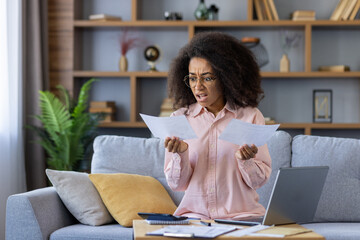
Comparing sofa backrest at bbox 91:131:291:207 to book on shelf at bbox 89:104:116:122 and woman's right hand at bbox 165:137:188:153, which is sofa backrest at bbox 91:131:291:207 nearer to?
woman's right hand at bbox 165:137:188:153

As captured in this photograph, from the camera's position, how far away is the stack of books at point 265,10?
4.53 metres

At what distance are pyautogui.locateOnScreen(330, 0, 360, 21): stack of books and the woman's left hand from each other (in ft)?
9.71

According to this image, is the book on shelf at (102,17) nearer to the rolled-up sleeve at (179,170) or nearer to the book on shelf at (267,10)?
the book on shelf at (267,10)

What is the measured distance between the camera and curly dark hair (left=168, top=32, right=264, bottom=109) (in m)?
2.12

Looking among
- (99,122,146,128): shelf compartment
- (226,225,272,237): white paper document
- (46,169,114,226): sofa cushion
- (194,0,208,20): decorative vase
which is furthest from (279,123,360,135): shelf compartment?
(226,225,272,237): white paper document

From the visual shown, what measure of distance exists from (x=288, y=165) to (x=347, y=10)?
1.99 m


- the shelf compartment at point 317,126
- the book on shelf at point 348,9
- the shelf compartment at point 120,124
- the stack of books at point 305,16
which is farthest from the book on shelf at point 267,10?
the shelf compartment at point 120,124

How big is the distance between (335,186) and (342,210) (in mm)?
129

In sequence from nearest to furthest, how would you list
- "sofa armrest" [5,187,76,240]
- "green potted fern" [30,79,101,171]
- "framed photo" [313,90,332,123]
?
"sofa armrest" [5,187,76,240] < "green potted fern" [30,79,101,171] < "framed photo" [313,90,332,123]

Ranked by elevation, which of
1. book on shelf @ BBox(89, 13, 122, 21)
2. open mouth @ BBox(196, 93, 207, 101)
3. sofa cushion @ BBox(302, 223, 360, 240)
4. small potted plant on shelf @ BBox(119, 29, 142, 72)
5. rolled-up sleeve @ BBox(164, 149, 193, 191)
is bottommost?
sofa cushion @ BBox(302, 223, 360, 240)

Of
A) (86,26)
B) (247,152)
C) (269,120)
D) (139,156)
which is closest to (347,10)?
(269,120)

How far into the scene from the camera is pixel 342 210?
9.61 ft

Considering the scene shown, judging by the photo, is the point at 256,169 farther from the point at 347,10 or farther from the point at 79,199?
the point at 347,10

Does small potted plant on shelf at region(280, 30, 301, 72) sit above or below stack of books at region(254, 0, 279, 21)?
below
